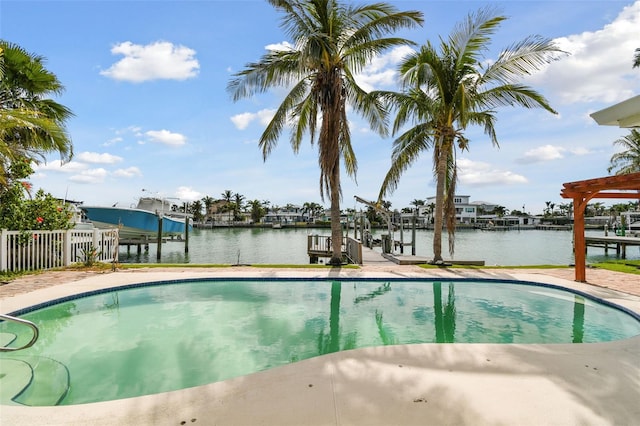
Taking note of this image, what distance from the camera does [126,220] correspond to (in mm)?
25062

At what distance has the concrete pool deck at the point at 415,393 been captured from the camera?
9.09ft

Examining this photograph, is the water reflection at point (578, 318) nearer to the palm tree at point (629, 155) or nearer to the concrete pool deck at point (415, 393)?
the concrete pool deck at point (415, 393)

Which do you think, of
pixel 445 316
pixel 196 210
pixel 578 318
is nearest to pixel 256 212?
pixel 196 210

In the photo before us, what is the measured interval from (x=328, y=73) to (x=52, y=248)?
10.4 m

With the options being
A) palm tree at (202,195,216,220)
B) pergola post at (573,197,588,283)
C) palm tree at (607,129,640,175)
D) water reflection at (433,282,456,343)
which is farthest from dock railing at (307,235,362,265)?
palm tree at (202,195,216,220)

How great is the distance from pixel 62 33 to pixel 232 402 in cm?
1000

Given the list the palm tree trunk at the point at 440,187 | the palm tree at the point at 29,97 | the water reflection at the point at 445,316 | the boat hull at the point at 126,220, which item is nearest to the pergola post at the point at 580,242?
the water reflection at the point at 445,316

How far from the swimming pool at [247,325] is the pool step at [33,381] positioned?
0.01 metres

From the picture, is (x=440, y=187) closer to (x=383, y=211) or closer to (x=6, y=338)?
(x=383, y=211)

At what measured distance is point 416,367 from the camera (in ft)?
12.3

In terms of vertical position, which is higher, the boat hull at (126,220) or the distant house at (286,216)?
the distant house at (286,216)

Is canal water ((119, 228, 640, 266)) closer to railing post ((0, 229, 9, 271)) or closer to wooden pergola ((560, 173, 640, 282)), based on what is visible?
railing post ((0, 229, 9, 271))

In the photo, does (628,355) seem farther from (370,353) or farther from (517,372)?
(370,353)

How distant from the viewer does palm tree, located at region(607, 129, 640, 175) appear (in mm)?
28000
